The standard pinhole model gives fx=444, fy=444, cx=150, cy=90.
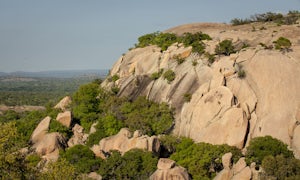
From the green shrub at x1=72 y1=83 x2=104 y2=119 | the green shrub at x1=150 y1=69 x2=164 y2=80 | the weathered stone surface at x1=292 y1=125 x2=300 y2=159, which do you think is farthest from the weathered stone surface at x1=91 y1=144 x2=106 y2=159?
the weathered stone surface at x1=292 y1=125 x2=300 y2=159

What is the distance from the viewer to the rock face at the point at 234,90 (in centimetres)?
4775

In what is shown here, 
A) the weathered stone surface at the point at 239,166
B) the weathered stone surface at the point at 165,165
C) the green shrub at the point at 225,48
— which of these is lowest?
the weathered stone surface at the point at 239,166

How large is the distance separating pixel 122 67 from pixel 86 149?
73.0 ft

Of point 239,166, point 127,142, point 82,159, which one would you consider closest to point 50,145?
point 82,159

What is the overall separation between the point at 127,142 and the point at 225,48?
18.0 m

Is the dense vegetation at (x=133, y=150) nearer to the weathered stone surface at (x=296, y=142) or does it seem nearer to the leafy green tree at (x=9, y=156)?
the leafy green tree at (x=9, y=156)

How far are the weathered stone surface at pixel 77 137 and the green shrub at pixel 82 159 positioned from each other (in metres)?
5.50

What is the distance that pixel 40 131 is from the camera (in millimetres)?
56594

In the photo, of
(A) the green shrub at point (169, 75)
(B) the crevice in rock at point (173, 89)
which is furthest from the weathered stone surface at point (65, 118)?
(A) the green shrub at point (169, 75)

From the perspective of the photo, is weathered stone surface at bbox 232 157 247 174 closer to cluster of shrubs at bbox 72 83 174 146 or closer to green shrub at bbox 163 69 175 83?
cluster of shrubs at bbox 72 83 174 146

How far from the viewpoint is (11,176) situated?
2431 cm

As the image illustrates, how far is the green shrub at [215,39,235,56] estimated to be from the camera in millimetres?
56719

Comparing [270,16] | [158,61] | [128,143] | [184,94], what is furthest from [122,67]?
[270,16]

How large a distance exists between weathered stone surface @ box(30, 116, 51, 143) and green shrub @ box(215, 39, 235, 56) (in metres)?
23.7
